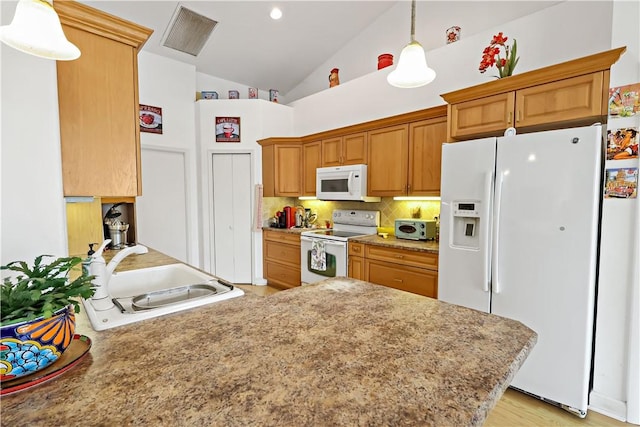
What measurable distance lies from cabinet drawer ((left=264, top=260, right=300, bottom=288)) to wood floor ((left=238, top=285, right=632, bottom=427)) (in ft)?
7.23

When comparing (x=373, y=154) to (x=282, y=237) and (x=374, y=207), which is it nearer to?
(x=374, y=207)

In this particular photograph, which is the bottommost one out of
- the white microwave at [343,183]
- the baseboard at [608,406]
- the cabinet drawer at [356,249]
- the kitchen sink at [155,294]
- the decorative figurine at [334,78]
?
the baseboard at [608,406]

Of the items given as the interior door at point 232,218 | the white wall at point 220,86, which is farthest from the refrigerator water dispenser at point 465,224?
the white wall at point 220,86

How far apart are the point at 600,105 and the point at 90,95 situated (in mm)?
2749

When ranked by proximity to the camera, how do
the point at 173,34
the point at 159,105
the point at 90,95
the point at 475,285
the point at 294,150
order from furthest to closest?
the point at 294,150
the point at 159,105
the point at 173,34
the point at 475,285
the point at 90,95

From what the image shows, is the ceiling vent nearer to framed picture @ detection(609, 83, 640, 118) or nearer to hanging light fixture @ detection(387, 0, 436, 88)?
hanging light fixture @ detection(387, 0, 436, 88)

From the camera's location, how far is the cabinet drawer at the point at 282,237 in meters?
3.99

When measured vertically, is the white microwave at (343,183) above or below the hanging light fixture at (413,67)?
below

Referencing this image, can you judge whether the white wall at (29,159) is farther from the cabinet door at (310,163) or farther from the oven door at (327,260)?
the cabinet door at (310,163)

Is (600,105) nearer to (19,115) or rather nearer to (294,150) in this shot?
(19,115)

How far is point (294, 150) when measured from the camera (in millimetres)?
4293

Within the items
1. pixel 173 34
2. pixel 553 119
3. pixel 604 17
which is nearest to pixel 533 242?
pixel 553 119

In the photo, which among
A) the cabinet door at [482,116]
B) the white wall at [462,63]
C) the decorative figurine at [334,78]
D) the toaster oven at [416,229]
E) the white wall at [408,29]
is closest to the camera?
the cabinet door at [482,116]

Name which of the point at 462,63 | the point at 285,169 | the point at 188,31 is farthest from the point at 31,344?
the point at 188,31
